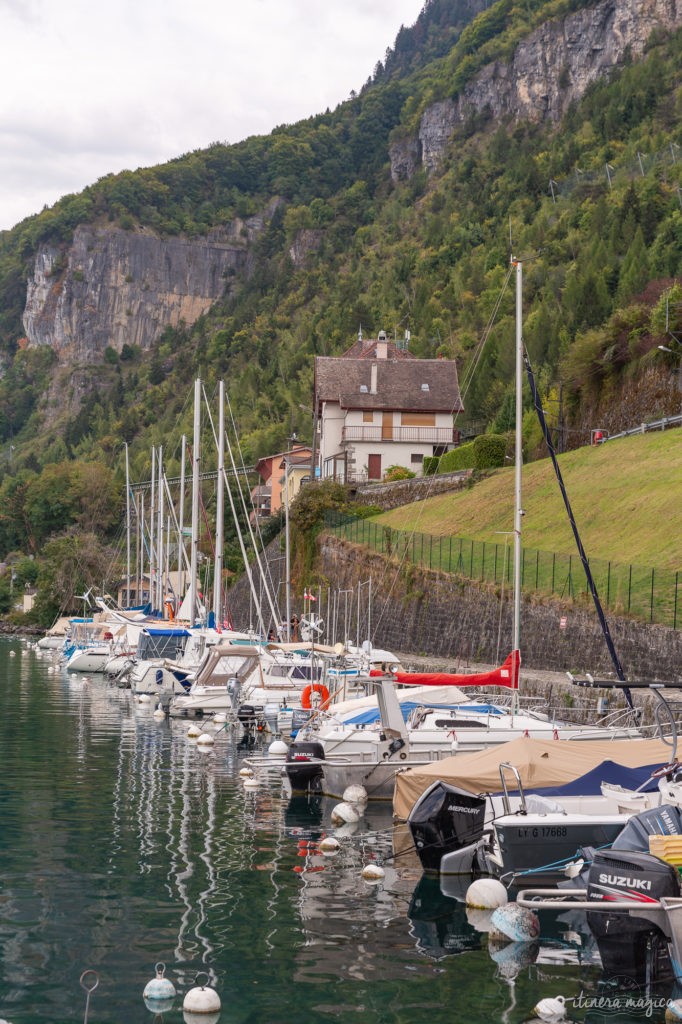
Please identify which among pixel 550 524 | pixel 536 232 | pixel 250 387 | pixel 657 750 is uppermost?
pixel 536 232

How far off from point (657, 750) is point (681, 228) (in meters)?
97.1

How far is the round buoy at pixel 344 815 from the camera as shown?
26.8m

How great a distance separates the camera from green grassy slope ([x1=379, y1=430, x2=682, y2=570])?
5025 cm

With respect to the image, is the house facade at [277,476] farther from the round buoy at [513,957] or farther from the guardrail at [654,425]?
the round buoy at [513,957]

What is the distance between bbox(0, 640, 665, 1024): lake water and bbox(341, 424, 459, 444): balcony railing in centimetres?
6998

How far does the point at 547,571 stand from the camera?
161 feet

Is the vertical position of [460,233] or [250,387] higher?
[460,233]

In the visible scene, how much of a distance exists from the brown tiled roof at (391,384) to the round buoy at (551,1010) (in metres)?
86.3

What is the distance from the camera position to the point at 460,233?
190m

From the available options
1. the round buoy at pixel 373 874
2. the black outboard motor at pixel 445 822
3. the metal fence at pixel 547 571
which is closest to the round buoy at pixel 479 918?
the round buoy at pixel 373 874

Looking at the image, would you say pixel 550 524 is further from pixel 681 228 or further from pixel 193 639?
pixel 681 228

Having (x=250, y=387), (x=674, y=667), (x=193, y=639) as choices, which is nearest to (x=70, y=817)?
(x=674, y=667)

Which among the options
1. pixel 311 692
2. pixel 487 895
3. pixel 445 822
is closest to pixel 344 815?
pixel 445 822

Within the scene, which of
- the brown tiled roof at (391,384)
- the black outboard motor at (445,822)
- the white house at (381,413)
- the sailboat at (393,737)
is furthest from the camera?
the brown tiled roof at (391,384)
